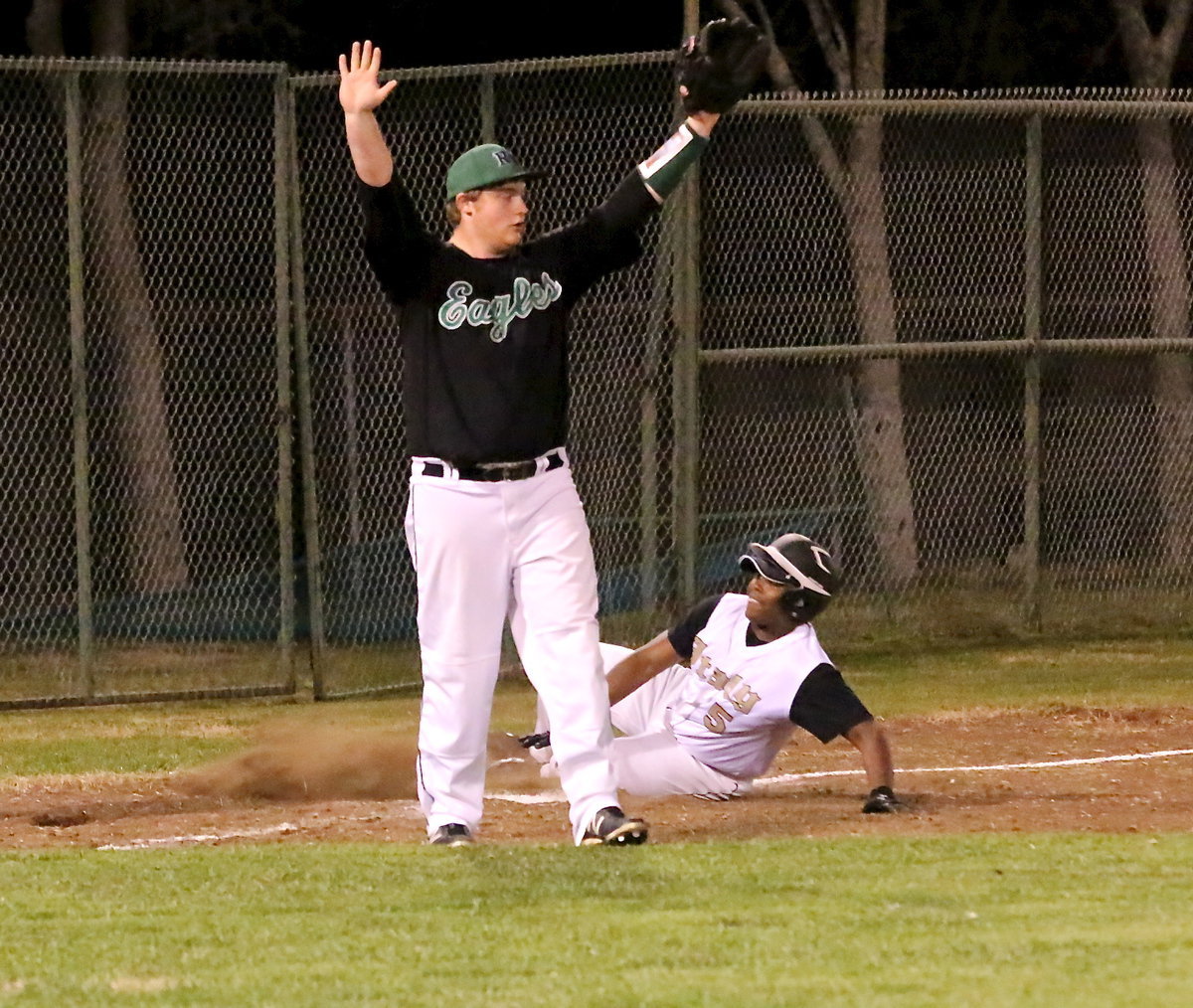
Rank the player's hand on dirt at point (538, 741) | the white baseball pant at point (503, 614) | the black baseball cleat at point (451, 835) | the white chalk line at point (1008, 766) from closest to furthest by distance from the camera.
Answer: the white baseball pant at point (503, 614) < the black baseball cleat at point (451, 835) < the player's hand on dirt at point (538, 741) < the white chalk line at point (1008, 766)

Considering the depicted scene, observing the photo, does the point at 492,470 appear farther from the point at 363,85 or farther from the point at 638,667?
the point at 638,667

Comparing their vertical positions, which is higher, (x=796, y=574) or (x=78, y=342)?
(x=78, y=342)

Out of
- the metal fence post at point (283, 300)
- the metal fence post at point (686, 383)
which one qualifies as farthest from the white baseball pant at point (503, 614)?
the metal fence post at point (686, 383)

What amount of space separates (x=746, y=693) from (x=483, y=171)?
2.03 metres

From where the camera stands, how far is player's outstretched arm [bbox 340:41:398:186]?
637 centimetres

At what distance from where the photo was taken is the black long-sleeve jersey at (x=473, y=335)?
6.49 meters

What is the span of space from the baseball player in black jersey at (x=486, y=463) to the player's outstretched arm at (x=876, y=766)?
1122mm

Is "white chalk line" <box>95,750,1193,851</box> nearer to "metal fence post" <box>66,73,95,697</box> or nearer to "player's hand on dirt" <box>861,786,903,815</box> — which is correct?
"player's hand on dirt" <box>861,786,903,815</box>

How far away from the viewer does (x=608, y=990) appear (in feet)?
15.2

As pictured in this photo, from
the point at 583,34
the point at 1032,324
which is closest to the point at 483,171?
the point at 1032,324

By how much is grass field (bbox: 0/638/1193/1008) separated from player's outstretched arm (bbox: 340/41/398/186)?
1.87m

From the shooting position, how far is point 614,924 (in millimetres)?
5246

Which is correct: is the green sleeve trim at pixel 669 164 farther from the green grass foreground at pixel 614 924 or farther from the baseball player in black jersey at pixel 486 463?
the green grass foreground at pixel 614 924

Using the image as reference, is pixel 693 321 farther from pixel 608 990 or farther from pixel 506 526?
pixel 608 990
